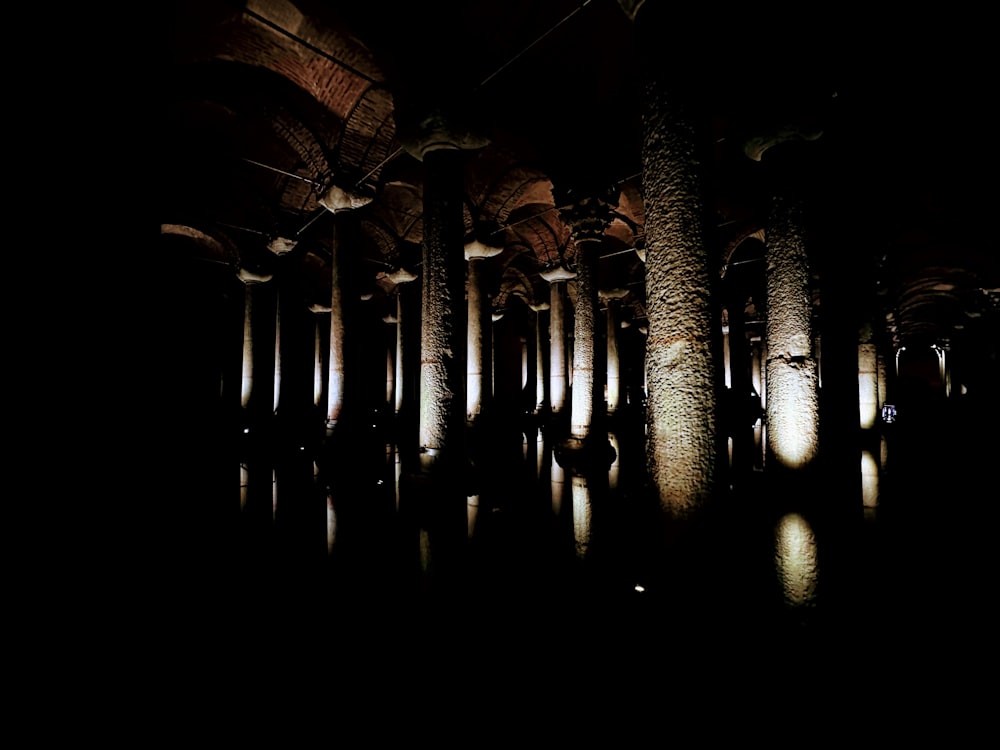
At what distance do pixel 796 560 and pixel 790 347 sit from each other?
3136mm

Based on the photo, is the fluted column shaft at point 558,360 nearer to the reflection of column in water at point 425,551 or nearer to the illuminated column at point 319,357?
the illuminated column at point 319,357

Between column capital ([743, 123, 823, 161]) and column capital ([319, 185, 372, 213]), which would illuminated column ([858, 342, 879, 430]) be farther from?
column capital ([319, 185, 372, 213])

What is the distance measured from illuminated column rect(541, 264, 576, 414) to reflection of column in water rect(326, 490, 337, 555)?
6.47 meters

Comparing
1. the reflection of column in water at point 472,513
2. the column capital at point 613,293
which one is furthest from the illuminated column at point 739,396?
the column capital at point 613,293

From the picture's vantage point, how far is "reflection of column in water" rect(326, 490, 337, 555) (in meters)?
3.85

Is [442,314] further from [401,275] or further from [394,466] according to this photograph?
[401,275]

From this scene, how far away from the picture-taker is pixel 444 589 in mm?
2990

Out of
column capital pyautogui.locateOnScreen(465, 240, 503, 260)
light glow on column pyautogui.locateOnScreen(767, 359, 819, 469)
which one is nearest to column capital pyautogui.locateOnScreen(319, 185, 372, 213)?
column capital pyautogui.locateOnScreen(465, 240, 503, 260)

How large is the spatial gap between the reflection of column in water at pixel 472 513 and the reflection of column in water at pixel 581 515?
92 cm

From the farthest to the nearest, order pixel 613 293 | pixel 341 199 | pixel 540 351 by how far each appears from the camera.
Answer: pixel 540 351 < pixel 613 293 < pixel 341 199

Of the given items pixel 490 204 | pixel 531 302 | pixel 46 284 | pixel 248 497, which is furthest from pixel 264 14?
pixel 531 302

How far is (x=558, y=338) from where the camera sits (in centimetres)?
1105

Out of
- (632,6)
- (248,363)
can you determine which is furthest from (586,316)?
(248,363)

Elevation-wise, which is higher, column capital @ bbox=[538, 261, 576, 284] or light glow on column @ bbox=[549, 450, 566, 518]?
column capital @ bbox=[538, 261, 576, 284]
